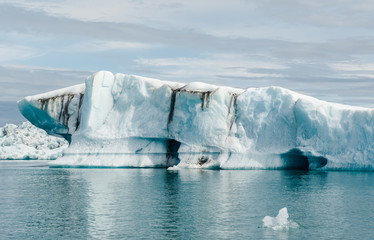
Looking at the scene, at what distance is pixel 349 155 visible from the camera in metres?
30.6

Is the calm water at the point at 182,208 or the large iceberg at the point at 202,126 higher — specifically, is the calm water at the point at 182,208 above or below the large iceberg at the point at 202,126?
below

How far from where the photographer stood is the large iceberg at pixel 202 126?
31062 millimetres

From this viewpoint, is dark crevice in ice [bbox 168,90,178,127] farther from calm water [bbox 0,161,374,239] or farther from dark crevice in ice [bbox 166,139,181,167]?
calm water [bbox 0,161,374,239]

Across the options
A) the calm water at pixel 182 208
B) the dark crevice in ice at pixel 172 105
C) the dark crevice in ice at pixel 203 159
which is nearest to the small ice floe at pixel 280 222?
the calm water at pixel 182 208

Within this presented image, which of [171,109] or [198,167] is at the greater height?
[171,109]

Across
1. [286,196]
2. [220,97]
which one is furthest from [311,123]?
[286,196]

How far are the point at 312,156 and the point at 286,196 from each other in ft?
42.3

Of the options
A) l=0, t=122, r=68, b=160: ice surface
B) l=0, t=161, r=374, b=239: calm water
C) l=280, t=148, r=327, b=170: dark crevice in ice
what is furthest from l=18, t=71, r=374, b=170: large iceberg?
l=0, t=122, r=68, b=160: ice surface

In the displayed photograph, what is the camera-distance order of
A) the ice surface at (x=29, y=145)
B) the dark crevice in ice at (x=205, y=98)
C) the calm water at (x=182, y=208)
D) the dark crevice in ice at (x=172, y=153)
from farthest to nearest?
the ice surface at (x=29, y=145) → the dark crevice in ice at (x=172, y=153) → the dark crevice in ice at (x=205, y=98) → the calm water at (x=182, y=208)

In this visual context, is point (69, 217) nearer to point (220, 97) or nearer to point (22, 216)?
point (22, 216)

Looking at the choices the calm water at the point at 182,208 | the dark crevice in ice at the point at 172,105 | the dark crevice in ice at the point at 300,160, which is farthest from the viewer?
the dark crevice in ice at the point at 172,105

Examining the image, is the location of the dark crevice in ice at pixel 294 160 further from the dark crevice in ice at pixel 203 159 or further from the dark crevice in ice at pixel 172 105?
the dark crevice in ice at pixel 172 105

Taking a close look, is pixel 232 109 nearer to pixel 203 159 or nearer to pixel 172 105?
pixel 203 159

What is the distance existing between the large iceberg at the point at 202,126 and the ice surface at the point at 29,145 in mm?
25741
